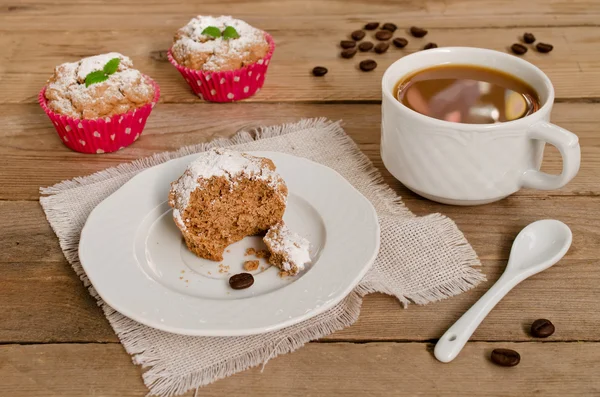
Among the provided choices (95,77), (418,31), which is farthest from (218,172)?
(418,31)

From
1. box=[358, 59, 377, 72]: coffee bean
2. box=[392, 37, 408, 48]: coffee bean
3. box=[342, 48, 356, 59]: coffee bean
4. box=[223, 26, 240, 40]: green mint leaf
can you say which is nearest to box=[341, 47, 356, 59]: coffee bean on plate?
box=[342, 48, 356, 59]: coffee bean

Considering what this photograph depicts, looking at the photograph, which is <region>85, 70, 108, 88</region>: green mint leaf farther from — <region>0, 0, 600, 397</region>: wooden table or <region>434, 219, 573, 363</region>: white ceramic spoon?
<region>434, 219, 573, 363</region>: white ceramic spoon

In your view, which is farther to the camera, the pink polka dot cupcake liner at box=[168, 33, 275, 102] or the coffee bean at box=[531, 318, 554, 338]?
the pink polka dot cupcake liner at box=[168, 33, 275, 102]

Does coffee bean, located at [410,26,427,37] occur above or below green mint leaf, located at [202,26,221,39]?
below

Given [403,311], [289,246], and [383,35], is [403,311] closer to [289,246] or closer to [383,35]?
[289,246]

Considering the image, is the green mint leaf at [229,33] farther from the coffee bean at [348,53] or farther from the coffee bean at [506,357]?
the coffee bean at [506,357]

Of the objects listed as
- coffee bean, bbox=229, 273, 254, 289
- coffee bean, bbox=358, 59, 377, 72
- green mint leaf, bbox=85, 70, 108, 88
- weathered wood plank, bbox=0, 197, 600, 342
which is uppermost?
green mint leaf, bbox=85, 70, 108, 88
